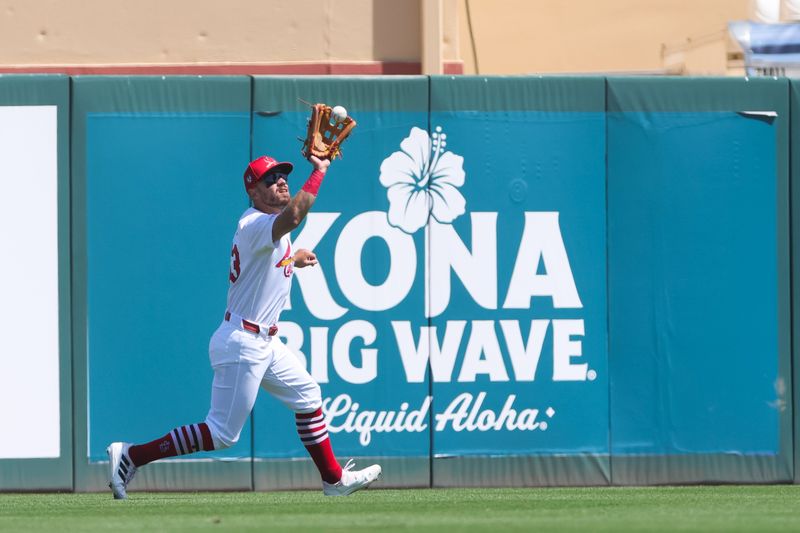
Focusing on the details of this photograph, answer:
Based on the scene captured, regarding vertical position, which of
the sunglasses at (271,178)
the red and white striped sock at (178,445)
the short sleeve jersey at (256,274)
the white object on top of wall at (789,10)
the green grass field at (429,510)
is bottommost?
the green grass field at (429,510)

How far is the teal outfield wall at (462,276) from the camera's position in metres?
10.1

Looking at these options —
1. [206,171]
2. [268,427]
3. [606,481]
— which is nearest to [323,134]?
[206,171]

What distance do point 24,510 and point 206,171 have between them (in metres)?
2.76

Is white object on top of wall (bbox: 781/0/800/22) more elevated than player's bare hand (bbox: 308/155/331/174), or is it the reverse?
white object on top of wall (bbox: 781/0/800/22)

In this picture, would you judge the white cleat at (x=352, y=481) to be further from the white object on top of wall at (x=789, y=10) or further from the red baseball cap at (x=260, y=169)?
the white object on top of wall at (x=789, y=10)

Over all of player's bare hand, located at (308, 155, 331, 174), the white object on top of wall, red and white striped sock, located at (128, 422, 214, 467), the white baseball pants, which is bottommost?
red and white striped sock, located at (128, 422, 214, 467)

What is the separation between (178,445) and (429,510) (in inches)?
61.0

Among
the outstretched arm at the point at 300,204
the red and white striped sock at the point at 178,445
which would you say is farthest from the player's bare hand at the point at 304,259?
the red and white striped sock at the point at 178,445

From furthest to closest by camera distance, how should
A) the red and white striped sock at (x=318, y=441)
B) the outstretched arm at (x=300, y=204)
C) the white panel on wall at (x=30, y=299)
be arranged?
the white panel on wall at (x=30, y=299)
the red and white striped sock at (x=318, y=441)
the outstretched arm at (x=300, y=204)

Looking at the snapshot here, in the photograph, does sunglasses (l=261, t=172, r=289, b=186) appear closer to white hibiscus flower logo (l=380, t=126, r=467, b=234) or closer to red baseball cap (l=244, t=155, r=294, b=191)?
red baseball cap (l=244, t=155, r=294, b=191)

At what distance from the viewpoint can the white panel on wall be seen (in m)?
10.0

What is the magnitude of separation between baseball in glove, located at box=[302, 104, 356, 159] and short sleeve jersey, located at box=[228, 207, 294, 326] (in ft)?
1.49

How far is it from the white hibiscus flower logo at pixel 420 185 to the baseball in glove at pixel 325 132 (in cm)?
188

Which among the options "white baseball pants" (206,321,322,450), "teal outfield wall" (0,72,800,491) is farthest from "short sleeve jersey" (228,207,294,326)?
"teal outfield wall" (0,72,800,491)
